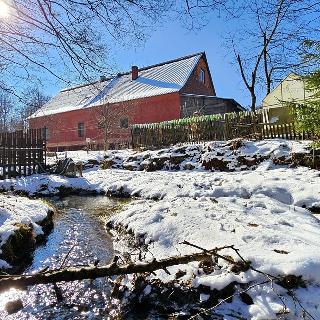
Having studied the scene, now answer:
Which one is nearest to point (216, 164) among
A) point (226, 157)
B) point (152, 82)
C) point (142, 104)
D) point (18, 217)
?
point (226, 157)

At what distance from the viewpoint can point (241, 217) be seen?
5.60 meters

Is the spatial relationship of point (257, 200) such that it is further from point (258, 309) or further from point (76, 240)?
point (258, 309)

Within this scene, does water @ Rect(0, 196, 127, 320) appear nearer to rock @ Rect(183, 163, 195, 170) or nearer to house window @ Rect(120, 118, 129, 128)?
rock @ Rect(183, 163, 195, 170)

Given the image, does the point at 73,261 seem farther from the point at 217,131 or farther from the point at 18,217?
the point at 217,131

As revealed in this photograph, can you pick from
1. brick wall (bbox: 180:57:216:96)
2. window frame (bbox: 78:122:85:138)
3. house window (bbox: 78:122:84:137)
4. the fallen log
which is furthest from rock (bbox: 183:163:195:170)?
house window (bbox: 78:122:84:137)

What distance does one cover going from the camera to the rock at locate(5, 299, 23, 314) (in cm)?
363

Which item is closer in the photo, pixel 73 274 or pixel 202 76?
pixel 73 274

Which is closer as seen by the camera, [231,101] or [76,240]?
[76,240]

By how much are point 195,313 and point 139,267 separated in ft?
2.40

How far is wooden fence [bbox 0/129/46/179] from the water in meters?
5.27

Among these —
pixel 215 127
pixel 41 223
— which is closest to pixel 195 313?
pixel 41 223

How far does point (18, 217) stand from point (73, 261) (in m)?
1.76

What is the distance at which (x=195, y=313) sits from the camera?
11.0ft

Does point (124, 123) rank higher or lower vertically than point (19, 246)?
higher
